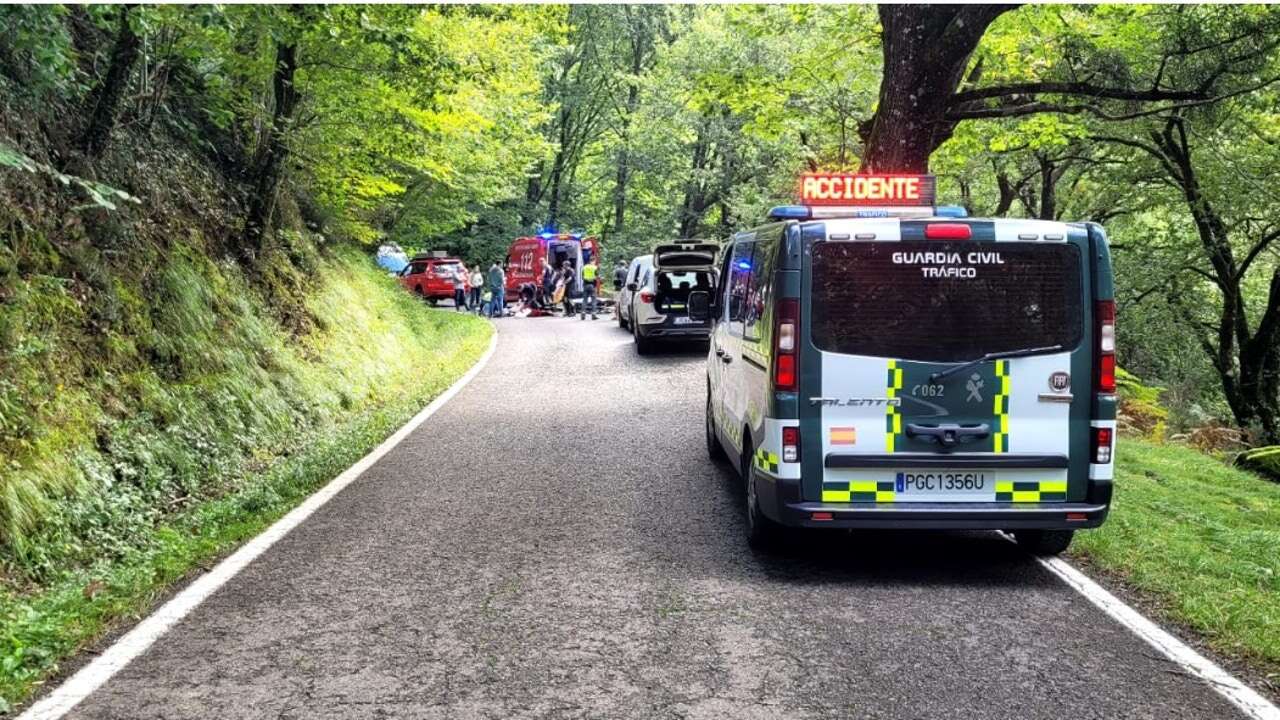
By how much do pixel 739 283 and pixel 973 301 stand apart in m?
2.38

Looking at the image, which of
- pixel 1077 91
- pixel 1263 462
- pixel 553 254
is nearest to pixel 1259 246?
pixel 1263 462

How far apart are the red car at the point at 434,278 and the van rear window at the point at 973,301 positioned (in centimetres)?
3369

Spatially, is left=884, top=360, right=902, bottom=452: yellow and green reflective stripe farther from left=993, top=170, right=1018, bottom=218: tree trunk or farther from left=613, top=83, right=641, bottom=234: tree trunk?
left=613, top=83, right=641, bottom=234: tree trunk

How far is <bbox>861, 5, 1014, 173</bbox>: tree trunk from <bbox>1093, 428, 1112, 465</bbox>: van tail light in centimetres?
707

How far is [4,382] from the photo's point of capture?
265 inches

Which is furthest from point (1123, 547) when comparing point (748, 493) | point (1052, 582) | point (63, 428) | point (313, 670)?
point (63, 428)

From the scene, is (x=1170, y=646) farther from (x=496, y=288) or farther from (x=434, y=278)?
(x=434, y=278)

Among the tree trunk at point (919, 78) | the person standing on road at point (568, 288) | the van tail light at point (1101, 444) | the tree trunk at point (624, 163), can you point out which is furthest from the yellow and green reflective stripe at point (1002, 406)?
the tree trunk at point (624, 163)

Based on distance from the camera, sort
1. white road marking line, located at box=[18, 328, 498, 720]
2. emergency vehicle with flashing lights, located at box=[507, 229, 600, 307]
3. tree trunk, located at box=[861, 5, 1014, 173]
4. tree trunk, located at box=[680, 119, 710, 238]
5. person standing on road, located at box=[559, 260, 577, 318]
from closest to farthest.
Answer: white road marking line, located at box=[18, 328, 498, 720], tree trunk, located at box=[861, 5, 1014, 173], person standing on road, located at box=[559, 260, 577, 318], emergency vehicle with flashing lights, located at box=[507, 229, 600, 307], tree trunk, located at box=[680, 119, 710, 238]

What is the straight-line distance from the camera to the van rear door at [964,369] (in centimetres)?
594

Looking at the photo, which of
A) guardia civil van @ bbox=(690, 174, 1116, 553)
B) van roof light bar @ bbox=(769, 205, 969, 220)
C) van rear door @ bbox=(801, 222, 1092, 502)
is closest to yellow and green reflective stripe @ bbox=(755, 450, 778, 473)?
guardia civil van @ bbox=(690, 174, 1116, 553)

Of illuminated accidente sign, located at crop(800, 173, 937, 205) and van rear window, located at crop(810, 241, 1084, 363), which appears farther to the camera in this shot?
illuminated accidente sign, located at crop(800, 173, 937, 205)

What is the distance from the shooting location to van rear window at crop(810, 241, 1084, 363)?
5.96m

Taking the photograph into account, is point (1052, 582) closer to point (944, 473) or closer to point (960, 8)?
point (944, 473)
